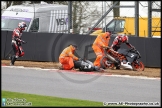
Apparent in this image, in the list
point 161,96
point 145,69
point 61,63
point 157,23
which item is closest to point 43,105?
point 161,96

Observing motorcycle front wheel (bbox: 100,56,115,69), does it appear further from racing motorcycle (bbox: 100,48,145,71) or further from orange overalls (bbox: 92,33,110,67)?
orange overalls (bbox: 92,33,110,67)

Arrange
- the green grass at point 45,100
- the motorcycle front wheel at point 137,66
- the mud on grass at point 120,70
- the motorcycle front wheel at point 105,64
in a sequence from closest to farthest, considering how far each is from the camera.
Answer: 1. the green grass at point 45,100
2. the mud on grass at point 120,70
3. the motorcycle front wheel at point 137,66
4. the motorcycle front wheel at point 105,64

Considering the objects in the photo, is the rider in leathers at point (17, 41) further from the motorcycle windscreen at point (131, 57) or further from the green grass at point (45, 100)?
the green grass at point (45, 100)

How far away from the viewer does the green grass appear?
12.6 meters

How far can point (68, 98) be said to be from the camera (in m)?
14.1

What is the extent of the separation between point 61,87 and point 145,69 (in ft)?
23.7

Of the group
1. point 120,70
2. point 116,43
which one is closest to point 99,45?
point 116,43

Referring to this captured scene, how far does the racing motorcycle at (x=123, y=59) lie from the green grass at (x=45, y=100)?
849cm

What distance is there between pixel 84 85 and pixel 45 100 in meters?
4.00

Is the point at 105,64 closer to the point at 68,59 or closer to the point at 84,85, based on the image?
the point at 68,59

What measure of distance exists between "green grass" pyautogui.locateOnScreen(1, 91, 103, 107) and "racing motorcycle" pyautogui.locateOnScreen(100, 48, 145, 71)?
8493 millimetres

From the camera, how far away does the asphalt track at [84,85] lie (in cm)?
1466

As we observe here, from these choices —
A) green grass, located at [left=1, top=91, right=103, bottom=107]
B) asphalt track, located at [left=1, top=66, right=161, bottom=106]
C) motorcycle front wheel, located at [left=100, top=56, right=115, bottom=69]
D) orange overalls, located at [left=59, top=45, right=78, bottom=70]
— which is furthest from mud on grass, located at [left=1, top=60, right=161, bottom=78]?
green grass, located at [left=1, top=91, right=103, bottom=107]

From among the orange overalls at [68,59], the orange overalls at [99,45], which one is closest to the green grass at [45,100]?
the orange overalls at [68,59]
